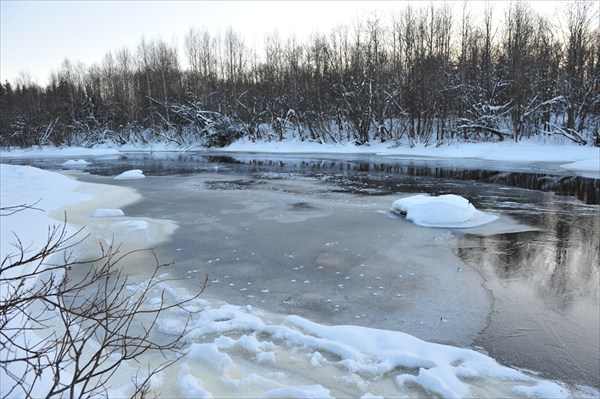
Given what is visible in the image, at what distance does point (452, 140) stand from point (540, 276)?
26.5 meters

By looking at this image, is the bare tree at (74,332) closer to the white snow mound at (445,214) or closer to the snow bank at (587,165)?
the white snow mound at (445,214)

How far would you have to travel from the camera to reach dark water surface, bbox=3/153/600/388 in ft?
15.1

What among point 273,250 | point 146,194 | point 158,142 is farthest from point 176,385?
point 158,142

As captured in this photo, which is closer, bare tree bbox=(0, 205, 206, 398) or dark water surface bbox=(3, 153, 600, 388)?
bare tree bbox=(0, 205, 206, 398)

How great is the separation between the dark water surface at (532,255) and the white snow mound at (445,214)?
64 cm

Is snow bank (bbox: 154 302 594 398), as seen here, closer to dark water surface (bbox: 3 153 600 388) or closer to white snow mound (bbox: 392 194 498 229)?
dark water surface (bbox: 3 153 600 388)

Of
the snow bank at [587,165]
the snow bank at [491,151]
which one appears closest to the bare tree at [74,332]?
the snow bank at [587,165]

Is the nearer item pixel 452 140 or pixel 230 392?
pixel 230 392

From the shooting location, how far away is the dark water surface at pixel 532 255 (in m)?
4.61

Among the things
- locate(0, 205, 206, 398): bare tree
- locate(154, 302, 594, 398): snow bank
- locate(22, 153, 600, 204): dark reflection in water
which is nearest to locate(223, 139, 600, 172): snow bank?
locate(22, 153, 600, 204): dark reflection in water

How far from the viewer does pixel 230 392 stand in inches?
154

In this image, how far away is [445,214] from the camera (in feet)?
34.0

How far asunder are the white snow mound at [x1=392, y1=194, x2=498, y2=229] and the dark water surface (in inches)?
25.1

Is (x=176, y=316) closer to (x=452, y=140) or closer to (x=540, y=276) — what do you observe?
(x=540, y=276)
